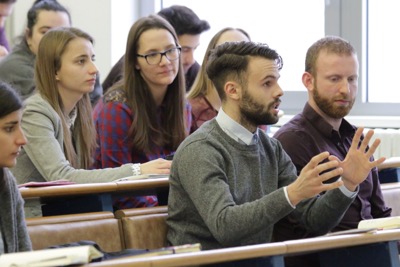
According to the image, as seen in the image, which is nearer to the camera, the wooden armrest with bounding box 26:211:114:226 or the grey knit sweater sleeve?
the wooden armrest with bounding box 26:211:114:226

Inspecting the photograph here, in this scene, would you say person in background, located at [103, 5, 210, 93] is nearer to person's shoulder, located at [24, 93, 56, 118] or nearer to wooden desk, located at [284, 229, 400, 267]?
person's shoulder, located at [24, 93, 56, 118]

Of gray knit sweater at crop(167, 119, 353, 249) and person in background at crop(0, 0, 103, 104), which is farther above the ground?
person in background at crop(0, 0, 103, 104)

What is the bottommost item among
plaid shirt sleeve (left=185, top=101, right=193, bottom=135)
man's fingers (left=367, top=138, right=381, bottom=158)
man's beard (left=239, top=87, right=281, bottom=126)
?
plaid shirt sleeve (left=185, top=101, right=193, bottom=135)

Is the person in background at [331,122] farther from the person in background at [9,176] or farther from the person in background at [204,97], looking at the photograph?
the person in background at [9,176]

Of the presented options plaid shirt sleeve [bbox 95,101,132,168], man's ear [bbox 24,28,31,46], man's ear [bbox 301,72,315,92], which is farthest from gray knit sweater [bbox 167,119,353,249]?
man's ear [bbox 24,28,31,46]

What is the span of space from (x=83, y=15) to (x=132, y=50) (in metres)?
2.69

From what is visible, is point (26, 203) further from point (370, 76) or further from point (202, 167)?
point (370, 76)

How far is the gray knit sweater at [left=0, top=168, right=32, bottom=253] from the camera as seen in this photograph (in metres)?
2.52

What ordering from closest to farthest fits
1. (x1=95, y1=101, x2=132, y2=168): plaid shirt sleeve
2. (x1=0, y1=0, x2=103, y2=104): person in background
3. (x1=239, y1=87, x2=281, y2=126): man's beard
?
(x1=239, y1=87, x2=281, y2=126): man's beard < (x1=95, y1=101, x2=132, y2=168): plaid shirt sleeve < (x1=0, y1=0, x2=103, y2=104): person in background

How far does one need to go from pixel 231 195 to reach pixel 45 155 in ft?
3.23

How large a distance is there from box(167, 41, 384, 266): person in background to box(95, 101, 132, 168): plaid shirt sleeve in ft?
2.14

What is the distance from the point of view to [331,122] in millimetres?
3418

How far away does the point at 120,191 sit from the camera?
3.05 meters

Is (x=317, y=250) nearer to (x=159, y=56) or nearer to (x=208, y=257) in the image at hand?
(x=208, y=257)
